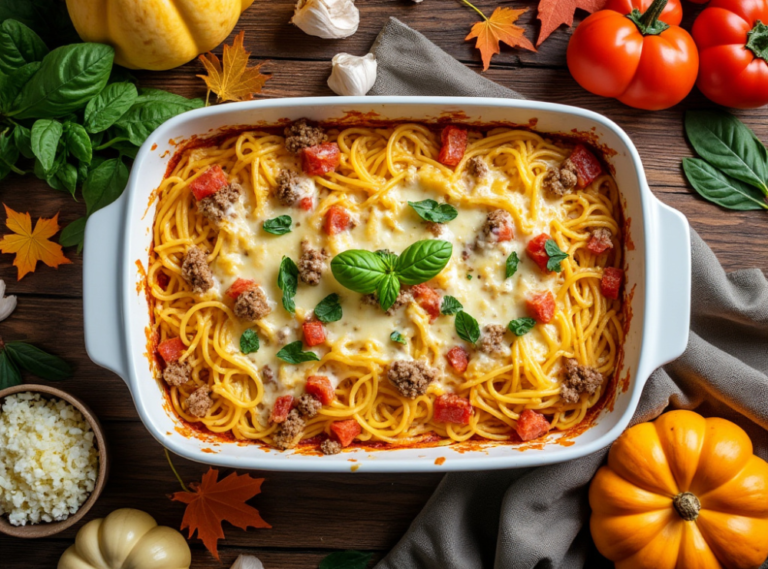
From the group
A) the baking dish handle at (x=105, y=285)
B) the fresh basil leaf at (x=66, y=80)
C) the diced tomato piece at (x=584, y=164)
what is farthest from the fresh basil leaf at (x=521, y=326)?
the fresh basil leaf at (x=66, y=80)

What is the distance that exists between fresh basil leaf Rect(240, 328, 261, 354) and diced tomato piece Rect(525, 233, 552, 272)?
1.34 metres

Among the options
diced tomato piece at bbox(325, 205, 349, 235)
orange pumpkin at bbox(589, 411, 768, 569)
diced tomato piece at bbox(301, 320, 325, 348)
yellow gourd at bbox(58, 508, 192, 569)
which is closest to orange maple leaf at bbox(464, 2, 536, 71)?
diced tomato piece at bbox(325, 205, 349, 235)

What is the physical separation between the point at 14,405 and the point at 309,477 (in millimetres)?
1495

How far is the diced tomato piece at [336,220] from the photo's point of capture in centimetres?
297

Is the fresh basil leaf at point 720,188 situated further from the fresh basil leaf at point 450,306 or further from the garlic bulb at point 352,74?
the garlic bulb at point 352,74

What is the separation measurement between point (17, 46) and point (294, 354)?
78.9 inches

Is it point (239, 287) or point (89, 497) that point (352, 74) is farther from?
point (89, 497)

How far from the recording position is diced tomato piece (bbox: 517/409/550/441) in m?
2.95

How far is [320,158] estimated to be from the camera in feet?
9.78

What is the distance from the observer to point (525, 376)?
3006mm

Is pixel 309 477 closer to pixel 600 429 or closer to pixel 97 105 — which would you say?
pixel 600 429

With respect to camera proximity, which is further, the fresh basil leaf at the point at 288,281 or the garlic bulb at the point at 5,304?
the garlic bulb at the point at 5,304

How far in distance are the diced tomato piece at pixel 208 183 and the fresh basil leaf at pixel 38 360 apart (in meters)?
1.20

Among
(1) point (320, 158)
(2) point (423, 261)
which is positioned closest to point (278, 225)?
(1) point (320, 158)
